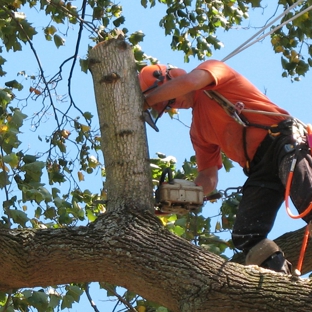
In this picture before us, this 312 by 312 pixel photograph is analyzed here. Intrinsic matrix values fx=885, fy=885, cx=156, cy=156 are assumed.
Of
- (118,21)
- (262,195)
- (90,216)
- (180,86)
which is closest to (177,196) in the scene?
(262,195)

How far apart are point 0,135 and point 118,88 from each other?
941mm

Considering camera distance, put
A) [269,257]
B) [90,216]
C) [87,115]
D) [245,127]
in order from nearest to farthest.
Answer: [269,257] → [245,127] → [90,216] → [87,115]

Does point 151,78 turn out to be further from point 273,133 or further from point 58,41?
point 58,41

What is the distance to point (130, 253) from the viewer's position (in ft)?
12.5

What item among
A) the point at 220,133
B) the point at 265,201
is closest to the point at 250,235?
the point at 265,201

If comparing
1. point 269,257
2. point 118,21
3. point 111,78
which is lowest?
point 269,257

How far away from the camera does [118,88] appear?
4.41m

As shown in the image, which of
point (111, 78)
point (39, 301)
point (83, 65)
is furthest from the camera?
point (83, 65)

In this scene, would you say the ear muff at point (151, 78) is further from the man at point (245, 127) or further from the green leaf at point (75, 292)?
the green leaf at point (75, 292)

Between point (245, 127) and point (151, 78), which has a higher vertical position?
point (151, 78)

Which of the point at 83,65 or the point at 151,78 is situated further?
the point at 83,65

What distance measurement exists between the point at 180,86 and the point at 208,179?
2.73ft

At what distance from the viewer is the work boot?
4156 millimetres

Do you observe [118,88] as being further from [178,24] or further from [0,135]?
[178,24]
